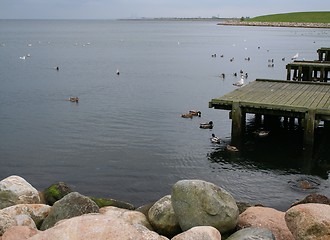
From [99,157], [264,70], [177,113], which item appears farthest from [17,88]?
[264,70]

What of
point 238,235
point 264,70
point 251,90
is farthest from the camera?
point 264,70

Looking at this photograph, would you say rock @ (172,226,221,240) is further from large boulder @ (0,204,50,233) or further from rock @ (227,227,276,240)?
large boulder @ (0,204,50,233)

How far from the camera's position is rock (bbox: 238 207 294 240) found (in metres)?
10.6

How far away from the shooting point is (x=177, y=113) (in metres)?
31.9

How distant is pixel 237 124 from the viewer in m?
23.4

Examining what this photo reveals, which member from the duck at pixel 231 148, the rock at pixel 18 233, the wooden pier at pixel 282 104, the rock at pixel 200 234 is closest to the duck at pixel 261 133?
the wooden pier at pixel 282 104

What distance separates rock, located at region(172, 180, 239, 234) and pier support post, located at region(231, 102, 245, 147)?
12.4m

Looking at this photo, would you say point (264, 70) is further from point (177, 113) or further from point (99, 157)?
point (99, 157)

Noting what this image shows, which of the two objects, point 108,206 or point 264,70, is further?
point 264,70

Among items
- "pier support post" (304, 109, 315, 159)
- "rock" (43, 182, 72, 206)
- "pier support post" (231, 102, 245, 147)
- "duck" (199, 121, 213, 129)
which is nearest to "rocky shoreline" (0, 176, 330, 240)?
"rock" (43, 182, 72, 206)

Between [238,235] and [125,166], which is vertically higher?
[238,235]

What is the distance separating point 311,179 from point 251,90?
27.6 feet

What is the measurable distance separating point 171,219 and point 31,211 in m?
3.76

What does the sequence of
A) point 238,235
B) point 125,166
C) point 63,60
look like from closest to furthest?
point 238,235 → point 125,166 → point 63,60
